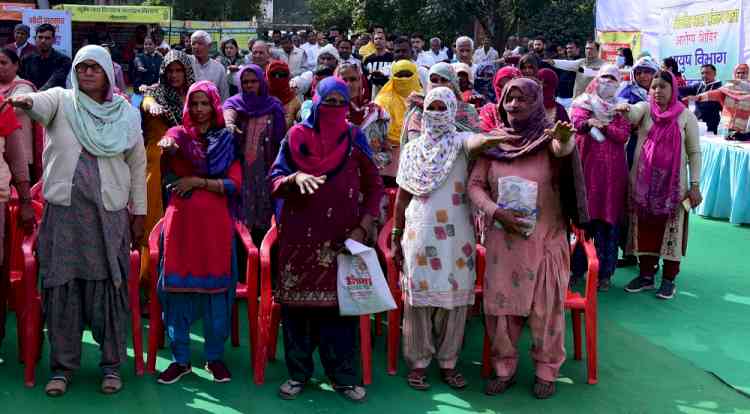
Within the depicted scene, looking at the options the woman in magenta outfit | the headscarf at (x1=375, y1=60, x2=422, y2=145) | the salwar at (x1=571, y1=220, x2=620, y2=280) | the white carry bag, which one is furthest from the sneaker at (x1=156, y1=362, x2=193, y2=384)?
the salwar at (x1=571, y1=220, x2=620, y2=280)

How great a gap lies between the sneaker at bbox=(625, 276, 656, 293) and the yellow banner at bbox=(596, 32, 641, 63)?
27.4 ft

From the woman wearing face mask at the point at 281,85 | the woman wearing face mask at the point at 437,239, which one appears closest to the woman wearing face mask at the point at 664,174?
the woman wearing face mask at the point at 437,239

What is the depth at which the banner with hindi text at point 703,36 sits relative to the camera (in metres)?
Answer: 11.3

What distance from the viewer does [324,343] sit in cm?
424

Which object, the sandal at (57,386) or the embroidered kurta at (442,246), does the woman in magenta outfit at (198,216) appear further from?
the embroidered kurta at (442,246)

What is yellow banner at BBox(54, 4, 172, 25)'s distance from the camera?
21.0 metres

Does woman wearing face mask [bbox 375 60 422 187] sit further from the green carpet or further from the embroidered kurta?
the embroidered kurta

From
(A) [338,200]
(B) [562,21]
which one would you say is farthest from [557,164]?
(B) [562,21]

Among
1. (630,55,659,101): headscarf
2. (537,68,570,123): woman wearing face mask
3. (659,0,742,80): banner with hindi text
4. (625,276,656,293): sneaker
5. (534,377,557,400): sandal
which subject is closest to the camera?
(534,377,557,400): sandal

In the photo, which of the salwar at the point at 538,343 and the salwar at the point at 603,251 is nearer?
the salwar at the point at 538,343

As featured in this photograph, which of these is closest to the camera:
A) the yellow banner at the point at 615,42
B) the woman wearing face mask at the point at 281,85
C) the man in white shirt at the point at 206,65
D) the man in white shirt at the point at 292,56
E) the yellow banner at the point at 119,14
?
the woman wearing face mask at the point at 281,85

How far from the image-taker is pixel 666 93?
5.98 meters

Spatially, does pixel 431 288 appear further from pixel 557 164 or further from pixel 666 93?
pixel 666 93

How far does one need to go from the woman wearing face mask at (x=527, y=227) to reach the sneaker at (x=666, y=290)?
216cm
